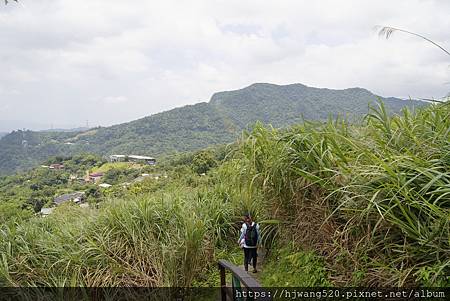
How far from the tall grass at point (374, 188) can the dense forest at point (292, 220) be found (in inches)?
0.5

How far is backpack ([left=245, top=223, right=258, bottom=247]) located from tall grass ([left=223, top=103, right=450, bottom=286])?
37 cm

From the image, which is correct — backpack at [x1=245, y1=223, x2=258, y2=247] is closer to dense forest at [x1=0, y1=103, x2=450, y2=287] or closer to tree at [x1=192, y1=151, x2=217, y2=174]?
dense forest at [x1=0, y1=103, x2=450, y2=287]

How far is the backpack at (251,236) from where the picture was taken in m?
4.59

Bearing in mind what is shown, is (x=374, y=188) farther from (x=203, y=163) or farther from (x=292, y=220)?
(x=203, y=163)

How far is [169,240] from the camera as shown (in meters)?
4.93

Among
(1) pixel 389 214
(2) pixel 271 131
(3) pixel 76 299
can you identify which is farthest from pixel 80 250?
(1) pixel 389 214

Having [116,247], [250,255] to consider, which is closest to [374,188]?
[250,255]

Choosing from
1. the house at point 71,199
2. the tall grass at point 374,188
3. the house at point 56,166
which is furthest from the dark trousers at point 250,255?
the house at point 56,166

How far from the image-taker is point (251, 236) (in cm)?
459

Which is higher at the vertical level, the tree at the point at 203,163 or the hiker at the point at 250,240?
the tree at the point at 203,163

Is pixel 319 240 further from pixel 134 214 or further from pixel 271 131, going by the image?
pixel 134 214

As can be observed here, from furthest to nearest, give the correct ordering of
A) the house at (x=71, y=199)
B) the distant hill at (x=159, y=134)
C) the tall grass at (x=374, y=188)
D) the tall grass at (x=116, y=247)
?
the distant hill at (x=159, y=134)
the house at (x=71, y=199)
the tall grass at (x=116, y=247)
the tall grass at (x=374, y=188)

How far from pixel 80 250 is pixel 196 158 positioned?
595 centimetres

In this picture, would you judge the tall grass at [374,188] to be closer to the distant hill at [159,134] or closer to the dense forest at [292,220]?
the dense forest at [292,220]
